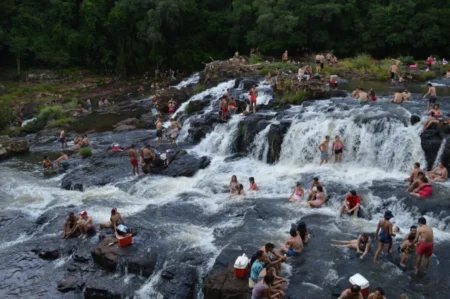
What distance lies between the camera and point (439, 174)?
15336 millimetres

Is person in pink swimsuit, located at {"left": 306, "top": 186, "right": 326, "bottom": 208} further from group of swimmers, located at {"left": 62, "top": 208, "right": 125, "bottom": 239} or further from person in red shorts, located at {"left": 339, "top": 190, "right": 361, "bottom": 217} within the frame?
group of swimmers, located at {"left": 62, "top": 208, "right": 125, "bottom": 239}

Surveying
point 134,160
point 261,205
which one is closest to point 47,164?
point 134,160

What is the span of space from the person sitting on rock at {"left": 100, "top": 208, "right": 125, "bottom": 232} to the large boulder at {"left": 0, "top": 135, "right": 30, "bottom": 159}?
13381 millimetres

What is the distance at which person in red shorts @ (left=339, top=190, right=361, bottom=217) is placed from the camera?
1398 cm

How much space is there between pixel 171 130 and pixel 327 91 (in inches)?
358

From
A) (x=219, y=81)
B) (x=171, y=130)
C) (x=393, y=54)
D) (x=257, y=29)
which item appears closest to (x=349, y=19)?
(x=393, y=54)

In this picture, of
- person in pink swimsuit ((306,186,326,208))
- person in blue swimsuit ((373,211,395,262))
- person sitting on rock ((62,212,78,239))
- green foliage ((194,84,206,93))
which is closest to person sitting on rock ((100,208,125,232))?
person sitting on rock ((62,212,78,239))

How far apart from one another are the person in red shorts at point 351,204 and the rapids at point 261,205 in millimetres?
398

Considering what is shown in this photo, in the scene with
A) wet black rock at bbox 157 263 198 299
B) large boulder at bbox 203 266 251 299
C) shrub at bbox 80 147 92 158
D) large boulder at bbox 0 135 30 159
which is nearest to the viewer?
large boulder at bbox 203 266 251 299

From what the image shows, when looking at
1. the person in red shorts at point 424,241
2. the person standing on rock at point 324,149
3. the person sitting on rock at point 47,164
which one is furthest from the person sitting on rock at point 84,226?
the person in red shorts at point 424,241

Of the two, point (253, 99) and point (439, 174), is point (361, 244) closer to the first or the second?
point (439, 174)

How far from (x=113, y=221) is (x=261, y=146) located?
28.8 ft

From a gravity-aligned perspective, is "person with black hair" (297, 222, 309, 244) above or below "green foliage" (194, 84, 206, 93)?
below

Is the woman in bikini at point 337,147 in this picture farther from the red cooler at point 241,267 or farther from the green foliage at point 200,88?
the green foliage at point 200,88
